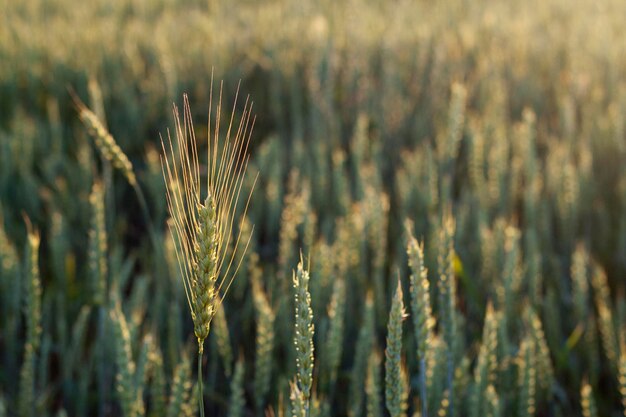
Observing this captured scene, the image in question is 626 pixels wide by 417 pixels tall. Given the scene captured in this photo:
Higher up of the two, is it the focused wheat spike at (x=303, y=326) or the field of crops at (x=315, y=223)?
the field of crops at (x=315, y=223)

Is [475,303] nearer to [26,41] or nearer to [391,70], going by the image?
[391,70]

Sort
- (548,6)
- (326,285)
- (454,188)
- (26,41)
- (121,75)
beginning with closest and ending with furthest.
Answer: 1. (326,285)
2. (454,188)
3. (121,75)
4. (26,41)
5. (548,6)

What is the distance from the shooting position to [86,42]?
9.79ft

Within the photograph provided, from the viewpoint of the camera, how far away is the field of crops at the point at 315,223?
1.00 m

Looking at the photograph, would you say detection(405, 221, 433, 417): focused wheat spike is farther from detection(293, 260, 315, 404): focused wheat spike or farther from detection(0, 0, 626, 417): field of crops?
detection(293, 260, 315, 404): focused wheat spike

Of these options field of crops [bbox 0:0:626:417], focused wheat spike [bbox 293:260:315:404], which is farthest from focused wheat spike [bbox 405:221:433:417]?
focused wheat spike [bbox 293:260:315:404]

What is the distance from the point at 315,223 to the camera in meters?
1.82

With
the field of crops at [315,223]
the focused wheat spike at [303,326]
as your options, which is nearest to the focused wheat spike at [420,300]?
the field of crops at [315,223]

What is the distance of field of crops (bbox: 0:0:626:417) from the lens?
100 cm

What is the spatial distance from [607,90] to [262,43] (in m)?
1.47

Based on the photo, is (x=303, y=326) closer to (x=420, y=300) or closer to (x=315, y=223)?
(x=420, y=300)

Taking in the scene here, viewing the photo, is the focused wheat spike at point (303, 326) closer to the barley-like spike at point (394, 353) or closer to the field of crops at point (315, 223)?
the field of crops at point (315, 223)

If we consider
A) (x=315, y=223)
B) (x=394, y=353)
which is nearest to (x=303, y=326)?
(x=394, y=353)

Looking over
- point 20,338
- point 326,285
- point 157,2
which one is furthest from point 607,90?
point 157,2
